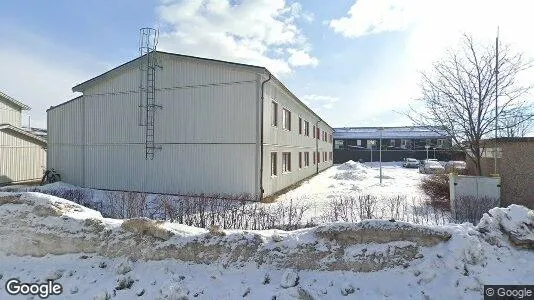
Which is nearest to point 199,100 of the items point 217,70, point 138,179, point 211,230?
point 217,70

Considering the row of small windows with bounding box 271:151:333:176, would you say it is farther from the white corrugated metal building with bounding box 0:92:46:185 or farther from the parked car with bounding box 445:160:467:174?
the white corrugated metal building with bounding box 0:92:46:185

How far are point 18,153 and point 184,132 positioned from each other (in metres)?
14.6

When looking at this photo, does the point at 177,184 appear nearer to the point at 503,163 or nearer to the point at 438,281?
the point at 438,281

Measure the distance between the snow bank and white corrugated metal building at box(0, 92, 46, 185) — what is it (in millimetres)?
17811

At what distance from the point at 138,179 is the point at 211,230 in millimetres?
11955

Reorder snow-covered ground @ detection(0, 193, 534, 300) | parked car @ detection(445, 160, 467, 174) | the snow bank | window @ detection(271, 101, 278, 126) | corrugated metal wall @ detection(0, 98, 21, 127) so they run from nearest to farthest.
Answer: snow-covered ground @ detection(0, 193, 534, 300) → the snow bank → window @ detection(271, 101, 278, 126) → parked car @ detection(445, 160, 467, 174) → corrugated metal wall @ detection(0, 98, 21, 127)

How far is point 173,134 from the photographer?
52.2ft

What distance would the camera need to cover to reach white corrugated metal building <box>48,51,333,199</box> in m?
14.2

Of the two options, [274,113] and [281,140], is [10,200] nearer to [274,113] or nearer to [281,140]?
[274,113]

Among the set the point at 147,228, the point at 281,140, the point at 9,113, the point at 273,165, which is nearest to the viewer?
the point at 147,228

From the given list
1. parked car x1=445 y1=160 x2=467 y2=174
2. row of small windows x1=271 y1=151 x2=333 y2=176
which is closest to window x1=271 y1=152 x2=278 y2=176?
row of small windows x1=271 y1=151 x2=333 y2=176

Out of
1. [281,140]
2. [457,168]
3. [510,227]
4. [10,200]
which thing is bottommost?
[510,227]

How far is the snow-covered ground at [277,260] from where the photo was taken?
16.3 ft

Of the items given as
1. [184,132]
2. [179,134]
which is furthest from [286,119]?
[179,134]
